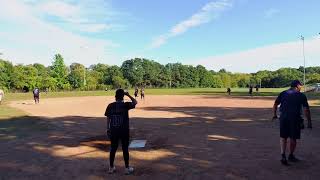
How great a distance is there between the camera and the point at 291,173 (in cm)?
888

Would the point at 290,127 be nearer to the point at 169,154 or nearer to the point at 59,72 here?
the point at 169,154

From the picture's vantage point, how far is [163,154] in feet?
37.9

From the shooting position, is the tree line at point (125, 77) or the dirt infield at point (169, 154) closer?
the dirt infield at point (169, 154)

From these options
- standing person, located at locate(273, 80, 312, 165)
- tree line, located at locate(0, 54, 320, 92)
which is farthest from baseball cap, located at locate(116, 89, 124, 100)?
tree line, located at locate(0, 54, 320, 92)

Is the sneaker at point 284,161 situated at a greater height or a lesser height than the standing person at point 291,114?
lesser

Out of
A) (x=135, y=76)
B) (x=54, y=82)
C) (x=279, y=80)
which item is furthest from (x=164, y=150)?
(x=279, y=80)

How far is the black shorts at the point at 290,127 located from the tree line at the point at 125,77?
106562 mm

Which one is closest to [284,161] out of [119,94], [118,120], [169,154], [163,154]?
[169,154]

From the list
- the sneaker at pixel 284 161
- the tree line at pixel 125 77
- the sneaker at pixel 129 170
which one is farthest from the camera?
the tree line at pixel 125 77

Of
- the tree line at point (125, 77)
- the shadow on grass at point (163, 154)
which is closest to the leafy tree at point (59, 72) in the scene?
the tree line at point (125, 77)

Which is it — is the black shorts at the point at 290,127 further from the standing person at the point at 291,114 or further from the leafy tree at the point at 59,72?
the leafy tree at the point at 59,72

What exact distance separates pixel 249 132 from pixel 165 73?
475ft

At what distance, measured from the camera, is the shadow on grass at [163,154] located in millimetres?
9250

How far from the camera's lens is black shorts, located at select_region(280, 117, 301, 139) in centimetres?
964
